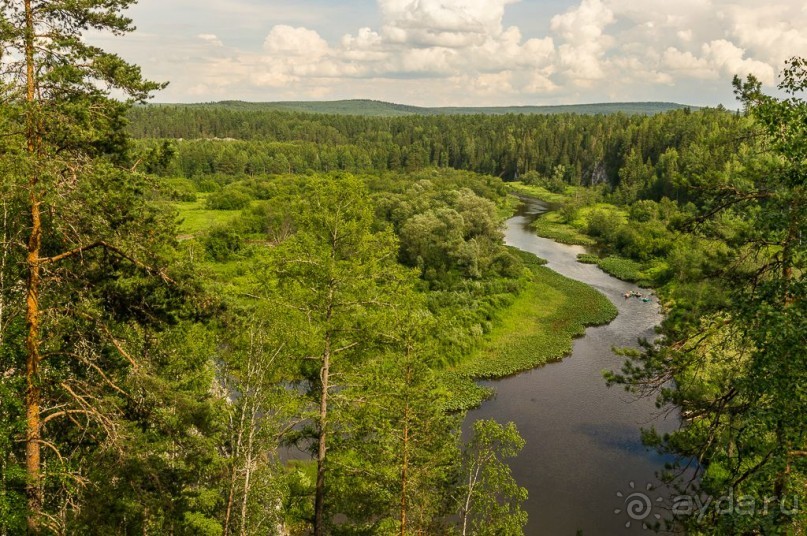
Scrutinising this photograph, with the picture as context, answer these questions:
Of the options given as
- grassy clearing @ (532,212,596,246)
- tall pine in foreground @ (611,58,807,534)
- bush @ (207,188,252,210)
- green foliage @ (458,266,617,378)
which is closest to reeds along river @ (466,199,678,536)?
green foliage @ (458,266,617,378)

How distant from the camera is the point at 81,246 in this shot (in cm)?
876

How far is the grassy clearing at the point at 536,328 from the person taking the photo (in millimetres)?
36719

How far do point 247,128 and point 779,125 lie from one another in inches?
7132

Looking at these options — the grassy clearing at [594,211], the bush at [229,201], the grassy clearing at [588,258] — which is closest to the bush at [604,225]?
the grassy clearing at [594,211]

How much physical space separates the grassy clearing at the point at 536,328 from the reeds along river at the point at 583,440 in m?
0.95

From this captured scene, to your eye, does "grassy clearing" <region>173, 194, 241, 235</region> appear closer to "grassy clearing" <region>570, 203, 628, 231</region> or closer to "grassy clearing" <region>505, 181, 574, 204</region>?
"grassy clearing" <region>570, 203, 628, 231</region>

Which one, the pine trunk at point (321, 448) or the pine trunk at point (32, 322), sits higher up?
the pine trunk at point (32, 322)

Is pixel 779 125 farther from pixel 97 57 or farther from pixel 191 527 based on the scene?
pixel 191 527

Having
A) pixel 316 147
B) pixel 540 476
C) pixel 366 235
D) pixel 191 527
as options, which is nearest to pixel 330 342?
pixel 366 235

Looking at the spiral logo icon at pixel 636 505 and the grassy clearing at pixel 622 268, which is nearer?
the spiral logo icon at pixel 636 505

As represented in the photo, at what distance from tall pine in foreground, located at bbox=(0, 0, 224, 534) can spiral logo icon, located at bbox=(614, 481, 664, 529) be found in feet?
66.0

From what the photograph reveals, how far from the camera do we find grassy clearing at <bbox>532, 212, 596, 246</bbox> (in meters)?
78.5

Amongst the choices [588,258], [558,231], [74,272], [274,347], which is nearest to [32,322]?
[74,272]

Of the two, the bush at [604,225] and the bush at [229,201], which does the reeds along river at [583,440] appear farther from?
the bush at [229,201]
